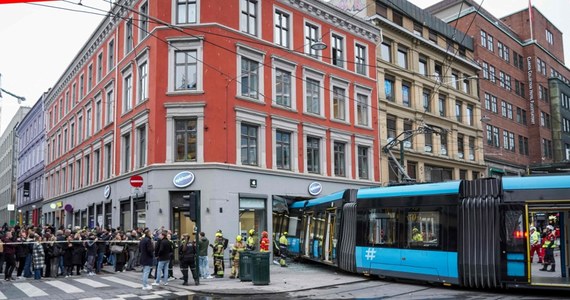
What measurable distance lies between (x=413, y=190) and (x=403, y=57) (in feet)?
76.0

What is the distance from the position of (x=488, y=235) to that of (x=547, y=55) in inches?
1930

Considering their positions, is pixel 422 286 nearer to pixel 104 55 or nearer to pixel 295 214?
pixel 295 214

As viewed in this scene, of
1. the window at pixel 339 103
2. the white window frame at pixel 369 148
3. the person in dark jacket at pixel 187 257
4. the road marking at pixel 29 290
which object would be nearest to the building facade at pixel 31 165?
the window at pixel 339 103

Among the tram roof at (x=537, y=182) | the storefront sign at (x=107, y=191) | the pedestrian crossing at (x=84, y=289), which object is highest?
the storefront sign at (x=107, y=191)

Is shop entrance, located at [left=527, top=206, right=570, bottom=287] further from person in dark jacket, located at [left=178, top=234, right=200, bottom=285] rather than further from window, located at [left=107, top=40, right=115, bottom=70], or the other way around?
window, located at [left=107, top=40, right=115, bottom=70]

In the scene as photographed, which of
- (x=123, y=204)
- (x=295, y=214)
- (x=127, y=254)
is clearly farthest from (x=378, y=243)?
(x=123, y=204)

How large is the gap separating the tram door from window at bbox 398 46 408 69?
19.3 metres

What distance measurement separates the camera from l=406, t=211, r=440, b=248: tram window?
15.7m

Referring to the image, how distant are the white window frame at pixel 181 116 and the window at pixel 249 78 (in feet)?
8.91

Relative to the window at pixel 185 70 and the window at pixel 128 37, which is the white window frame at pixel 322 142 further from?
the window at pixel 128 37

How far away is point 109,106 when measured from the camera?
1260 inches

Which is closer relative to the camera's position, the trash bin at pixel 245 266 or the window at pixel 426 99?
the trash bin at pixel 245 266

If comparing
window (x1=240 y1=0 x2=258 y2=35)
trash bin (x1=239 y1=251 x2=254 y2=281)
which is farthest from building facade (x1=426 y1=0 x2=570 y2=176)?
trash bin (x1=239 y1=251 x2=254 y2=281)

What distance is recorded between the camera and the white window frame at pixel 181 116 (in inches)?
965
